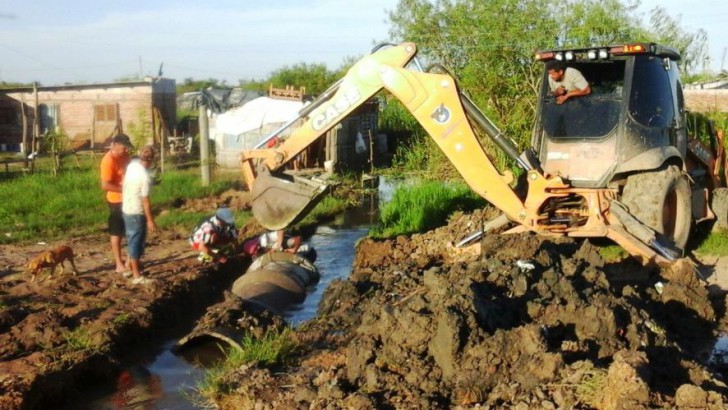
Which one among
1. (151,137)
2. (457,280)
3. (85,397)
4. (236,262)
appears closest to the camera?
(85,397)

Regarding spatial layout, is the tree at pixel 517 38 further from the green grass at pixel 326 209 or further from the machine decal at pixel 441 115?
the machine decal at pixel 441 115

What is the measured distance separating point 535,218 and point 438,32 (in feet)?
39.4

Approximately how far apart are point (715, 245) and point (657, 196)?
2.08 metres

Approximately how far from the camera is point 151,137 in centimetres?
2548

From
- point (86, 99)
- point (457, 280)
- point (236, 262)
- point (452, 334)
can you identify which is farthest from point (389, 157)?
point (452, 334)

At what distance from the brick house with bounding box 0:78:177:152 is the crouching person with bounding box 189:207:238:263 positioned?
17335 millimetres

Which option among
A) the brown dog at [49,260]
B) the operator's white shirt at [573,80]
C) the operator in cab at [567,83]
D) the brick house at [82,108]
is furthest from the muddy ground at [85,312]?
the brick house at [82,108]

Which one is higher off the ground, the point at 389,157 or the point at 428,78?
the point at 428,78

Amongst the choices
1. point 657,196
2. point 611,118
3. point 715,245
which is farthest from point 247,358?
point 715,245

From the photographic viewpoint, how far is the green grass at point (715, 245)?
37.4 ft

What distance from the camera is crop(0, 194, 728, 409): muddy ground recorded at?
235 inches

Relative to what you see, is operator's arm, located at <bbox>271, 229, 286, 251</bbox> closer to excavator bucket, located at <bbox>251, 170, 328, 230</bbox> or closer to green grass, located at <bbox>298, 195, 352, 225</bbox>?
excavator bucket, located at <bbox>251, 170, 328, 230</bbox>

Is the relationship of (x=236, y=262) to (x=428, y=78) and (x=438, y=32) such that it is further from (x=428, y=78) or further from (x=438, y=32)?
(x=438, y=32)

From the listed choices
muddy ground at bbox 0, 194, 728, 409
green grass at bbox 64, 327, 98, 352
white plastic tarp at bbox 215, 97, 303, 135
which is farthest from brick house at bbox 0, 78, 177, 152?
green grass at bbox 64, 327, 98, 352
